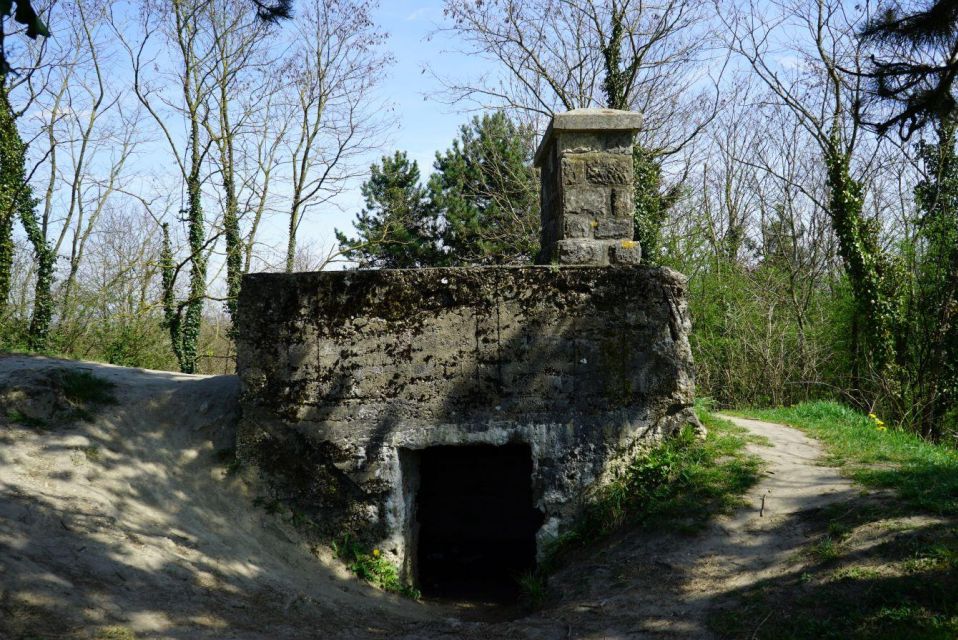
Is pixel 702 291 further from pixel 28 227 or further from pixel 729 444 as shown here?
pixel 28 227

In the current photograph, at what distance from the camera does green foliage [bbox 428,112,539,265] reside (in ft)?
60.9

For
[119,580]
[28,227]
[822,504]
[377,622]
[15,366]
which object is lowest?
[377,622]

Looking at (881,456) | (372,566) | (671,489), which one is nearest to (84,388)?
(372,566)

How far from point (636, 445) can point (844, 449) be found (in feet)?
6.66

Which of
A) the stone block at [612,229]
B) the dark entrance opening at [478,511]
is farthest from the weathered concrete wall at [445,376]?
the dark entrance opening at [478,511]

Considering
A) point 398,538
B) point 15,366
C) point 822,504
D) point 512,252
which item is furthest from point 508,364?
point 512,252

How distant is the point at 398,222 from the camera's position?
19.6 meters

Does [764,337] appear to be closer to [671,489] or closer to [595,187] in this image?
[595,187]

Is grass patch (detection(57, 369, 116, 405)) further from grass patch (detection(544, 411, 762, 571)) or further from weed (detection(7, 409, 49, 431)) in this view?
grass patch (detection(544, 411, 762, 571))

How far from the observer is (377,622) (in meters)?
4.86

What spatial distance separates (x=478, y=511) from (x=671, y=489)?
3353 mm

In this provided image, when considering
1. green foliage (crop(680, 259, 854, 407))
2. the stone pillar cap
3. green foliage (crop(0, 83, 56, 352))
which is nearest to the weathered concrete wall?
the stone pillar cap

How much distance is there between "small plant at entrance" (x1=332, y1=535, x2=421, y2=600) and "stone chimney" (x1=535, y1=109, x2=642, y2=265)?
116 inches

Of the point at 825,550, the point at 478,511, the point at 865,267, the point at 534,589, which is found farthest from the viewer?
the point at 865,267
